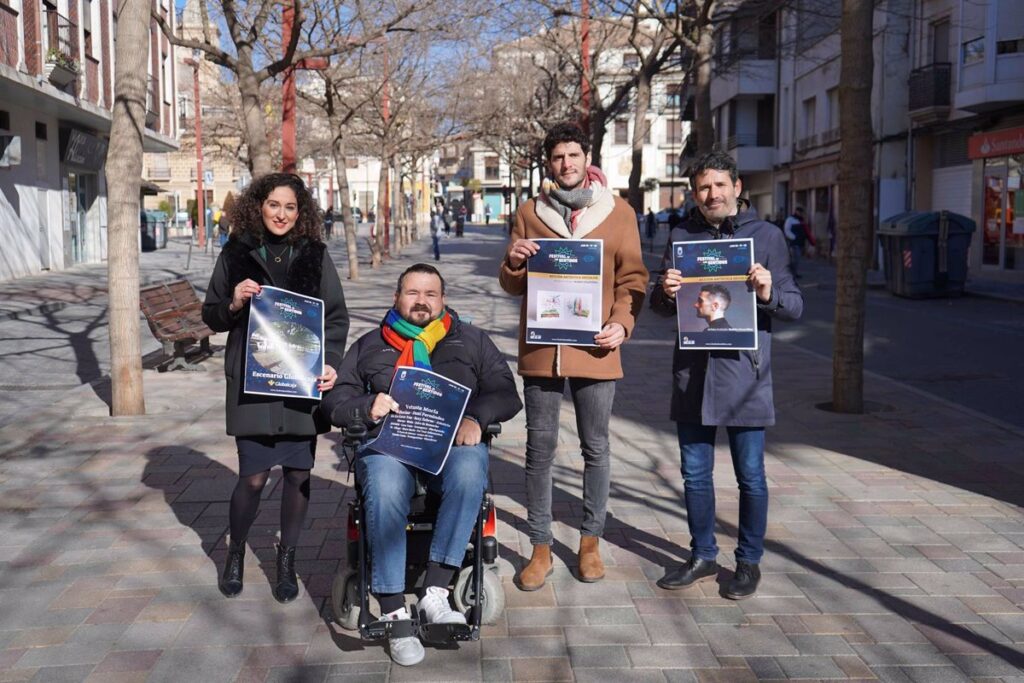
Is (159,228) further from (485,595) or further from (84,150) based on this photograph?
(485,595)

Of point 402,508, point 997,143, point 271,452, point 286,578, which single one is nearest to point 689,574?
point 402,508

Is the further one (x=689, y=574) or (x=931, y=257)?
(x=931, y=257)

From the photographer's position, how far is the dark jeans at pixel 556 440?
4.57 m

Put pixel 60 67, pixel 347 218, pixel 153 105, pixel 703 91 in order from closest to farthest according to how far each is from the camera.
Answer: pixel 703 91
pixel 347 218
pixel 60 67
pixel 153 105

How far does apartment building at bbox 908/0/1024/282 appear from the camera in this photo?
24.2 metres

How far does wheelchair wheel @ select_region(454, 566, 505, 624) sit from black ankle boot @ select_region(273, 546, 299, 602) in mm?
820

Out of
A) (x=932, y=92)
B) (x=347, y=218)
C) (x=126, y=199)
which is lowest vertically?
(x=126, y=199)

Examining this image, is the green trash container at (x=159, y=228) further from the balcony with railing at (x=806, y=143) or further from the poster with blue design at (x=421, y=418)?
the poster with blue design at (x=421, y=418)

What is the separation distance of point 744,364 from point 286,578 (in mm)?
2087

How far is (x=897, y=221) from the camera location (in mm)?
21281

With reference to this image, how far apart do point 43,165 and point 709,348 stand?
2592 centimetres

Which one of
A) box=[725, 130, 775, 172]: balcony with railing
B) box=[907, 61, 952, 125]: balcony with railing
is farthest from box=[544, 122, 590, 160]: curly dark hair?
box=[725, 130, 775, 172]: balcony with railing

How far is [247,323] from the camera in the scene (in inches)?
170

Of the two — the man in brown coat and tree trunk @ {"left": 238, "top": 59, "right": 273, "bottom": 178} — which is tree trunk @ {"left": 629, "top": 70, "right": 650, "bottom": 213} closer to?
tree trunk @ {"left": 238, "top": 59, "right": 273, "bottom": 178}
